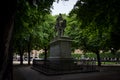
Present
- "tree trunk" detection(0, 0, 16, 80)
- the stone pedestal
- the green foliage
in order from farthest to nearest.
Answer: the stone pedestal → the green foliage → "tree trunk" detection(0, 0, 16, 80)

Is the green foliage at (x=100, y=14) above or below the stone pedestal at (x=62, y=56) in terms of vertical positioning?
above

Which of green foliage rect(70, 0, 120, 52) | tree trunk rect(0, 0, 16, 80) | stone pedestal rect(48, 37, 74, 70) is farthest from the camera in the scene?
stone pedestal rect(48, 37, 74, 70)

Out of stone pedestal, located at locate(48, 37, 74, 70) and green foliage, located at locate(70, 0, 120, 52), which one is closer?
green foliage, located at locate(70, 0, 120, 52)

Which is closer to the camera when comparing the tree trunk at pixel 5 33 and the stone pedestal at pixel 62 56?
the tree trunk at pixel 5 33

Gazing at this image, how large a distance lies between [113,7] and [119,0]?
54 centimetres

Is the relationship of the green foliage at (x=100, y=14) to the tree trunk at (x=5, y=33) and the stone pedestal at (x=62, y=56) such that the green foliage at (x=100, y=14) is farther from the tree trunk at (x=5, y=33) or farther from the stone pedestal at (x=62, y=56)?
the tree trunk at (x=5, y=33)

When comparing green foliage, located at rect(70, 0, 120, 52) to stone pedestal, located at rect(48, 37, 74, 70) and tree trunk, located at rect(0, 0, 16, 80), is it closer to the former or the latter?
stone pedestal, located at rect(48, 37, 74, 70)

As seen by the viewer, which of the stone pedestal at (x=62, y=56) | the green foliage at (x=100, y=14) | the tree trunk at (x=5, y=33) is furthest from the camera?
the stone pedestal at (x=62, y=56)

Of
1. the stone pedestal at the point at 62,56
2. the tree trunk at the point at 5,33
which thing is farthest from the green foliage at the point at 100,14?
the tree trunk at the point at 5,33

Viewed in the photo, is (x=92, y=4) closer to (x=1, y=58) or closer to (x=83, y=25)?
(x=83, y=25)

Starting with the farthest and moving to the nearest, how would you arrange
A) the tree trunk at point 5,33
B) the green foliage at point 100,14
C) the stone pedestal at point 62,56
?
the stone pedestal at point 62,56, the green foliage at point 100,14, the tree trunk at point 5,33

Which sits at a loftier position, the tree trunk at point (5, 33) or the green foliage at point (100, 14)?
the green foliage at point (100, 14)

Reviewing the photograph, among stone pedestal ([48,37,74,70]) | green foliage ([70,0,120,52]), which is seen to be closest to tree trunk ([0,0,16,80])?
green foliage ([70,0,120,52])

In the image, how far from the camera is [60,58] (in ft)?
71.4
